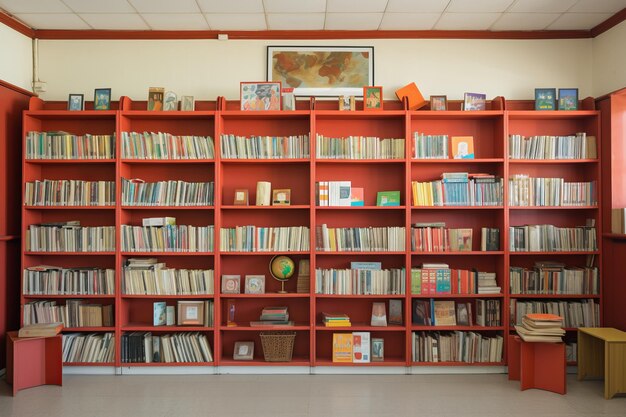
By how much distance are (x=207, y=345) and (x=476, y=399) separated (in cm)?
258

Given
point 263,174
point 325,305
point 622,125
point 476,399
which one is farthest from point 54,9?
point 622,125

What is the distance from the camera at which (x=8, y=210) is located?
5512 millimetres

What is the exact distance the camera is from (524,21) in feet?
18.2

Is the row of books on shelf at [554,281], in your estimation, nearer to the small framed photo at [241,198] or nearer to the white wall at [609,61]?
the white wall at [609,61]

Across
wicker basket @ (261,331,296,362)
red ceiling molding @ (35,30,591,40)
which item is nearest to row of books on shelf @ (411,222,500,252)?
wicker basket @ (261,331,296,362)

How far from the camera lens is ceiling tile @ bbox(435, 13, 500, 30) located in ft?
17.8

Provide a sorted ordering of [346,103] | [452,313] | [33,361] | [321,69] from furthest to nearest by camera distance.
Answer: [321,69] < [346,103] < [452,313] < [33,361]

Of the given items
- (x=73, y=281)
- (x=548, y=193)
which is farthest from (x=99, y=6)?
(x=548, y=193)

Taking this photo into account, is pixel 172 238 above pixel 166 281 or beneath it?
Result: above

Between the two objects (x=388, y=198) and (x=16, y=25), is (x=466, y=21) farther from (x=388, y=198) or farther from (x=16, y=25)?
(x=16, y=25)

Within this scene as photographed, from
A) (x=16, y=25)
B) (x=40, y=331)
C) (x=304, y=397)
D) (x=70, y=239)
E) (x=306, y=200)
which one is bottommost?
(x=304, y=397)

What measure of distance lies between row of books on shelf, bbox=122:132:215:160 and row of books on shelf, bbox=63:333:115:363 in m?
1.85

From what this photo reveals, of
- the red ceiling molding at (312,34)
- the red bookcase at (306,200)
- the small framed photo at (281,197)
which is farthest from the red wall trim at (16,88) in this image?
the small framed photo at (281,197)

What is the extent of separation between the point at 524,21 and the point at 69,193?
491cm
